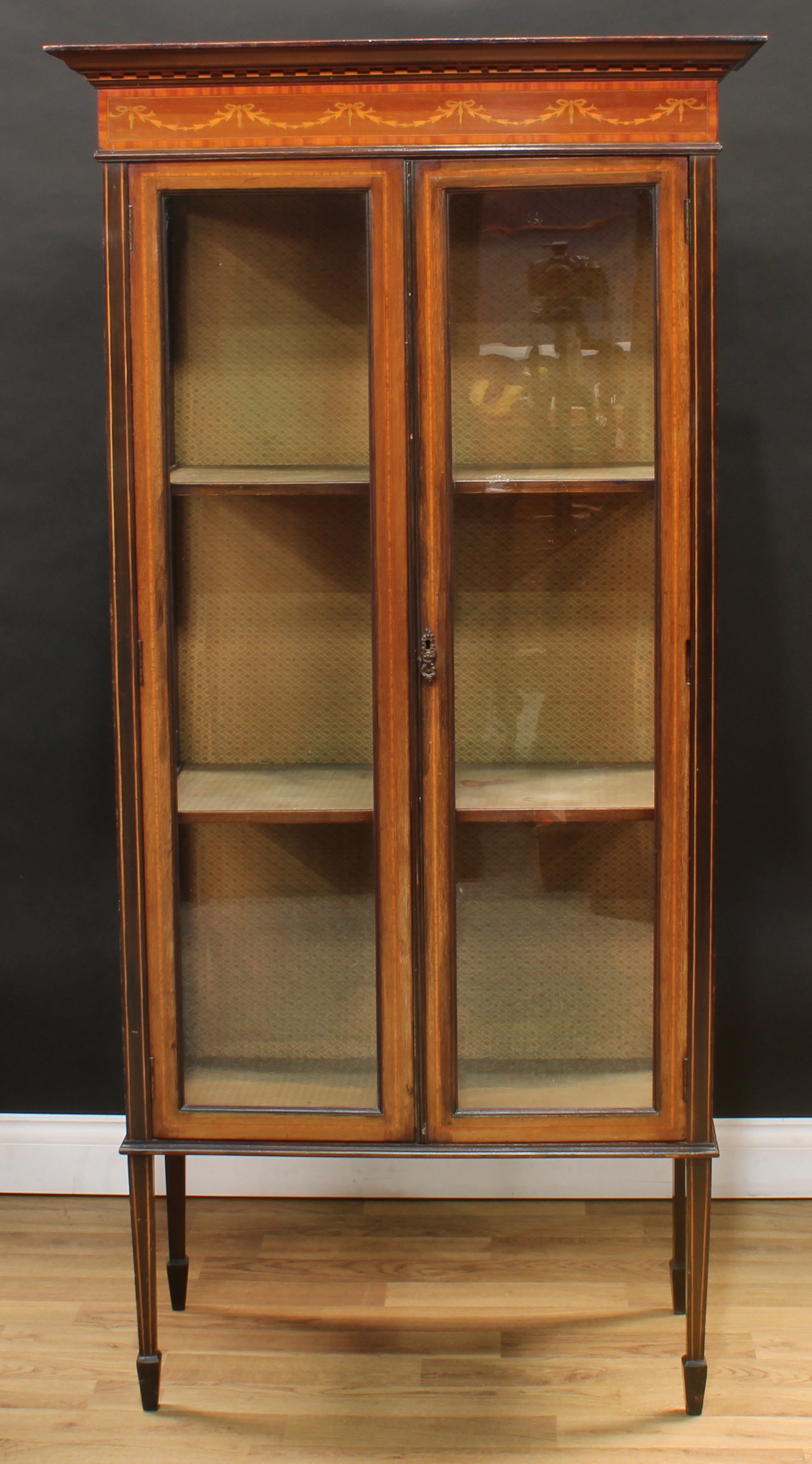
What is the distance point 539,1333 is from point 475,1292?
124 mm

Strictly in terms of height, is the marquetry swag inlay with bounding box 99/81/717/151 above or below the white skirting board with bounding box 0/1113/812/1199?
above

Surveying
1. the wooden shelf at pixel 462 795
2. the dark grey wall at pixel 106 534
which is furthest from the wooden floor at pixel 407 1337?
the wooden shelf at pixel 462 795

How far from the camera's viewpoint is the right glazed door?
149cm

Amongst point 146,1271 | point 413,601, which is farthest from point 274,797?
point 146,1271

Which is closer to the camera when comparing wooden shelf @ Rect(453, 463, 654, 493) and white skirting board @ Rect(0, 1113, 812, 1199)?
wooden shelf @ Rect(453, 463, 654, 493)

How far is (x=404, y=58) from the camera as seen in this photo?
1.42 meters

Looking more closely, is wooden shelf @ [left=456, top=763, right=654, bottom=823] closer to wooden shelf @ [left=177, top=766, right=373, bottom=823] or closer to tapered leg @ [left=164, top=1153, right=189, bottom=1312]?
wooden shelf @ [left=177, top=766, right=373, bottom=823]

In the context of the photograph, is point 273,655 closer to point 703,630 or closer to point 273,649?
point 273,649

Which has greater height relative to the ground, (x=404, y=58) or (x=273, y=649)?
(x=404, y=58)

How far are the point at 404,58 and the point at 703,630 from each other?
28.3 inches

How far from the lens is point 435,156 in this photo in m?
1.45

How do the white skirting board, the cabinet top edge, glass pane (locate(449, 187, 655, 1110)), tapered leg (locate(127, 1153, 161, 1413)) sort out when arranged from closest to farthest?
the cabinet top edge → glass pane (locate(449, 187, 655, 1110)) → tapered leg (locate(127, 1153, 161, 1413)) → the white skirting board

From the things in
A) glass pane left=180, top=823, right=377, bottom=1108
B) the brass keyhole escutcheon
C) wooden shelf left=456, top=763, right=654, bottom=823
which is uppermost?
the brass keyhole escutcheon

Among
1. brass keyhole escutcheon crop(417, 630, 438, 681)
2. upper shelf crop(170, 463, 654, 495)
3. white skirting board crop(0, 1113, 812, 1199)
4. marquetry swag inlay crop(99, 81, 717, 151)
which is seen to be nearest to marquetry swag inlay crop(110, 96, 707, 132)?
marquetry swag inlay crop(99, 81, 717, 151)
